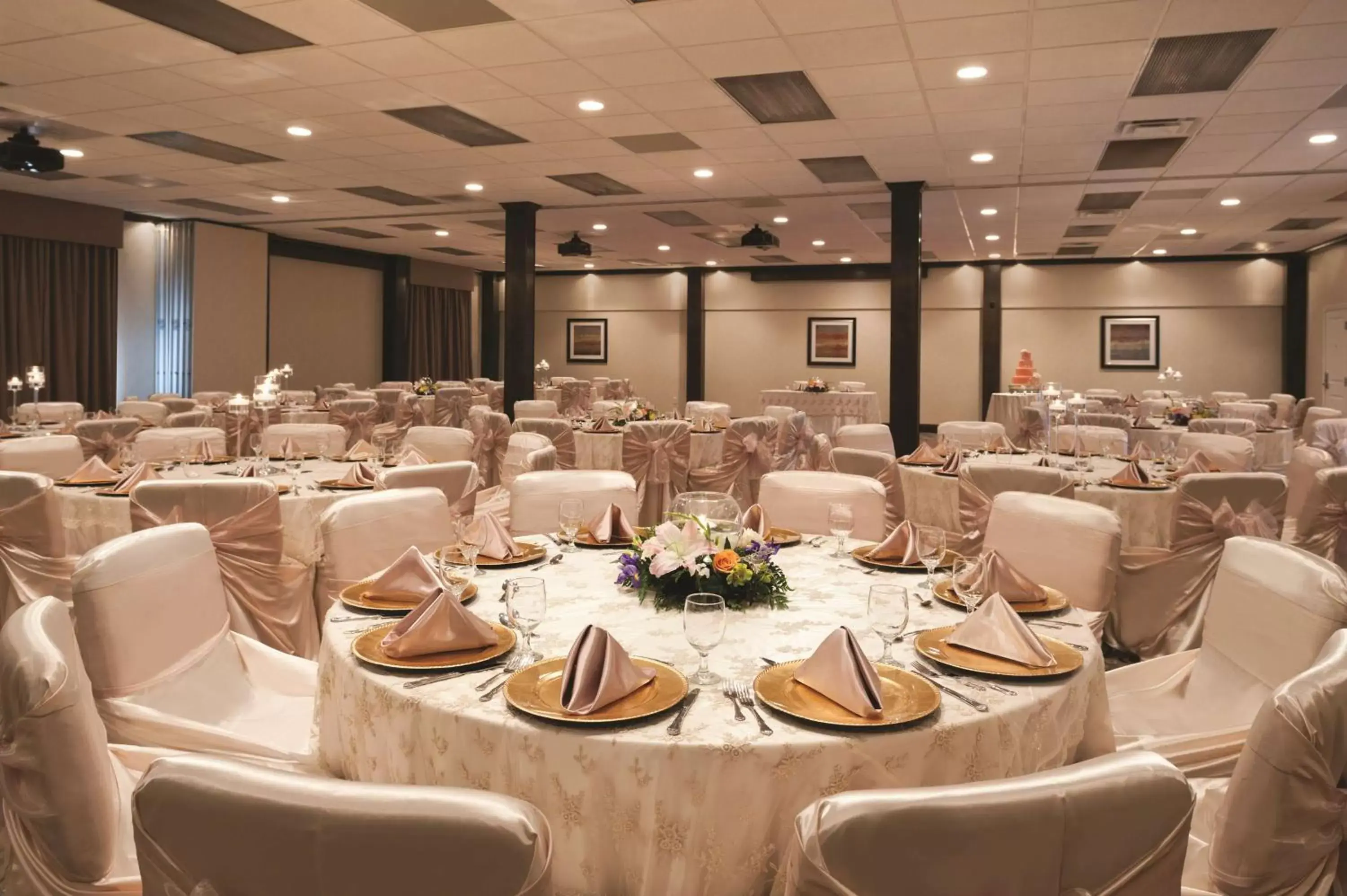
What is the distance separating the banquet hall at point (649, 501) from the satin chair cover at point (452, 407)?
3.2 inches

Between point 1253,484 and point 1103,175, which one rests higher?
point 1103,175

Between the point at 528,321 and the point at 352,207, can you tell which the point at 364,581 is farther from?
the point at 352,207

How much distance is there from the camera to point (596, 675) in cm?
158

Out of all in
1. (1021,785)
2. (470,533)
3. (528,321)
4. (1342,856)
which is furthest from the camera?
(528,321)

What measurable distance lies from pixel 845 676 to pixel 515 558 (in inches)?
49.6

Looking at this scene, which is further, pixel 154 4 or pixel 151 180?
pixel 151 180

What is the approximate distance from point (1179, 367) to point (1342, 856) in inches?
643

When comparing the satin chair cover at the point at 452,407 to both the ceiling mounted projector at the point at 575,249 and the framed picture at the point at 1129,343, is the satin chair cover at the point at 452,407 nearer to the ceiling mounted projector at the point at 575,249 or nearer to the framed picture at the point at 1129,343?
the ceiling mounted projector at the point at 575,249

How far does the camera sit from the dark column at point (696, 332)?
61.2 feet

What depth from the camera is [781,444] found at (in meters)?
8.29

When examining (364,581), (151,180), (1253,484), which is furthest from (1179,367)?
(364,581)

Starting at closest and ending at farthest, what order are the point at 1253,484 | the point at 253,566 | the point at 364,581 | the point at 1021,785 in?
the point at 1021,785 < the point at 364,581 < the point at 253,566 < the point at 1253,484

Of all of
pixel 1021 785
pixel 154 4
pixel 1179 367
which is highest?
pixel 154 4

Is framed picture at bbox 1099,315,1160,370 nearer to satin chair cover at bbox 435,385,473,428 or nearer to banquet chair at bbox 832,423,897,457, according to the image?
satin chair cover at bbox 435,385,473,428
